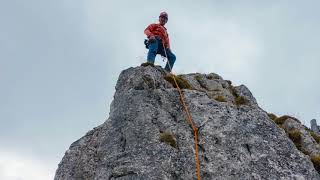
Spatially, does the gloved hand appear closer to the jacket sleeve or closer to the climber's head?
the jacket sleeve

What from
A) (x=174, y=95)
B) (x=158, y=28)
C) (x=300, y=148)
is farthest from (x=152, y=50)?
(x=300, y=148)

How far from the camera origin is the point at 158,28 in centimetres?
2517

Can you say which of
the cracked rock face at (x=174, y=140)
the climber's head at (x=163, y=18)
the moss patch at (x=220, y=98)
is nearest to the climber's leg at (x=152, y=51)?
the climber's head at (x=163, y=18)

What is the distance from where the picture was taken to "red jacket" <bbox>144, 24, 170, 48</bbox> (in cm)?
2500

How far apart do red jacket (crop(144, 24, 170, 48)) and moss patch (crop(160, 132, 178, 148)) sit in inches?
324

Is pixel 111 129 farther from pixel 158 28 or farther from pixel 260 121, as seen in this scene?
pixel 158 28

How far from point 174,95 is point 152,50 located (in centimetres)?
496

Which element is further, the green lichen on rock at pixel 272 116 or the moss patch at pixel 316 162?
the green lichen on rock at pixel 272 116

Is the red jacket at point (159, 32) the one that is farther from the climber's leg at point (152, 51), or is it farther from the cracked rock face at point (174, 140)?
the cracked rock face at point (174, 140)

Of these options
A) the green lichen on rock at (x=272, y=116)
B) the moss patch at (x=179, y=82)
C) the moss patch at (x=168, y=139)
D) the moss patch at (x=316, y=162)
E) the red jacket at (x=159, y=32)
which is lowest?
the moss patch at (x=316, y=162)

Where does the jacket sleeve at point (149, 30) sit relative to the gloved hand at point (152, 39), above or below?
above

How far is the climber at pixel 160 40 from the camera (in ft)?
80.6

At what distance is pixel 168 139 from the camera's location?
57.5ft

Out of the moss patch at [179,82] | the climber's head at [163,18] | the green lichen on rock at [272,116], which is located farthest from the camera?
the climber's head at [163,18]
